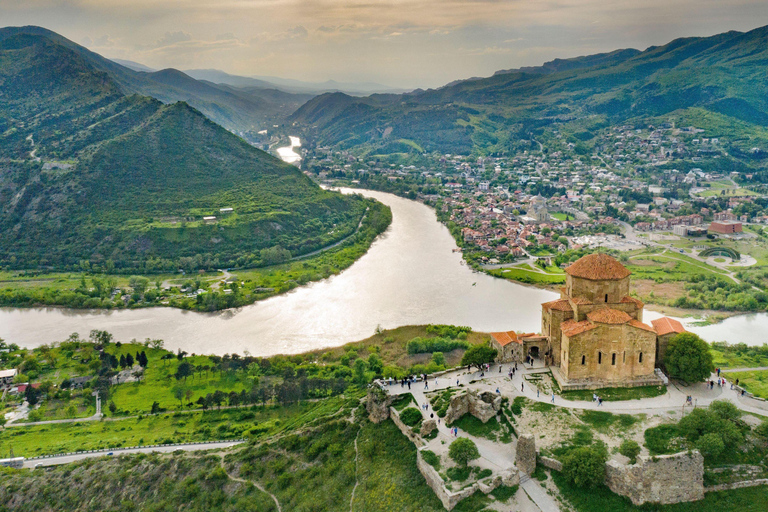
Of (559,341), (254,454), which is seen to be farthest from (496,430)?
(254,454)

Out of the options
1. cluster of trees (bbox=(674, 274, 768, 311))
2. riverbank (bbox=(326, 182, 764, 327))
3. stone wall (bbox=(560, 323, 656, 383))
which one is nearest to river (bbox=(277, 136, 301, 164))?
riverbank (bbox=(326, 182, 764, 327))

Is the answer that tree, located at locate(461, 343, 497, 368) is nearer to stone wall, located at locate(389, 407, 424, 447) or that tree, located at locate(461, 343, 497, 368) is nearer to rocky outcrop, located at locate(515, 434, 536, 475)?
stone wall, located at locate(389, 407, 424, 447)

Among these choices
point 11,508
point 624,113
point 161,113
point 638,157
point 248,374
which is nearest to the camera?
point 11,508

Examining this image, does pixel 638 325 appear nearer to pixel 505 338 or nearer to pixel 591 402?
pixel 591 402

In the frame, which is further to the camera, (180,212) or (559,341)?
(180,212)

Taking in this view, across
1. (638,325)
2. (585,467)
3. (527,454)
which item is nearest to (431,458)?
(527,454)

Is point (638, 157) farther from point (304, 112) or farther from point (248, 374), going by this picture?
point (304, 112)
